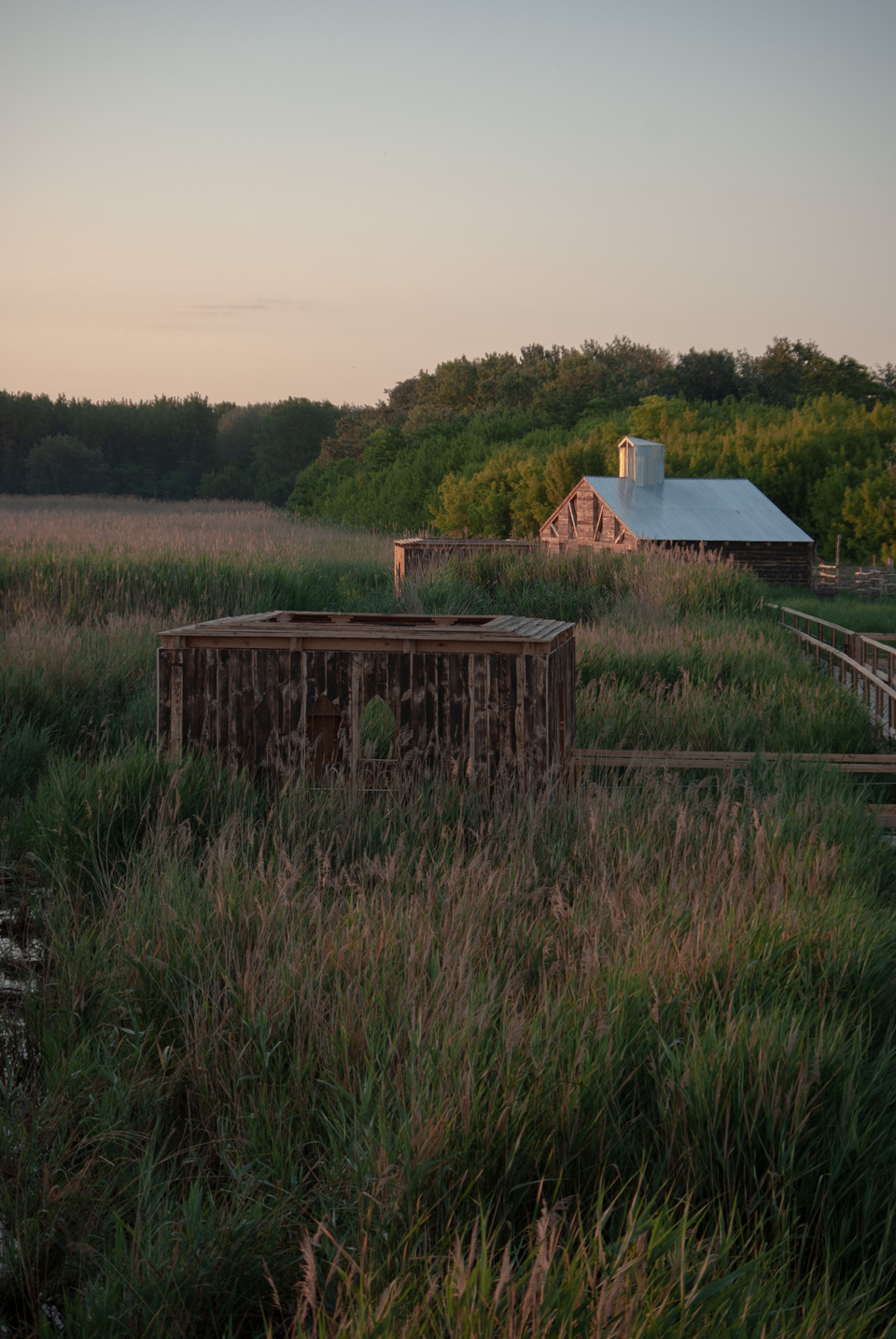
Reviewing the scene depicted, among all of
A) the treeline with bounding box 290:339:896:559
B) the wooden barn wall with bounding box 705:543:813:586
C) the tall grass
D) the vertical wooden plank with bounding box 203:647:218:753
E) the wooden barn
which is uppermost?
the treeline with bounding box 290:339:896:559

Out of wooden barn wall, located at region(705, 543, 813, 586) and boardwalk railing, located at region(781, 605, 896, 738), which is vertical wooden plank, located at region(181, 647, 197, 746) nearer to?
boardwalk railing, located at region(781, 605, 896, 738)

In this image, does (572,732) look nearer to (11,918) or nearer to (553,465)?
(11,918)

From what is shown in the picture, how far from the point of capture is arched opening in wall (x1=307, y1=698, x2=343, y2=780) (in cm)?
722

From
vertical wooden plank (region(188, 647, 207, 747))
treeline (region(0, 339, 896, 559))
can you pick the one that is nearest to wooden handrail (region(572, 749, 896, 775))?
vertical wooden plank (region(188, 647, 207, 747))

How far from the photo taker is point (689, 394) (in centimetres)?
7500

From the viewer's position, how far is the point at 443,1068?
2.89 metres

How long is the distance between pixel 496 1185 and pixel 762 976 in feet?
4.83

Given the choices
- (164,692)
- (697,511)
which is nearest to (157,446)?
(697,511)

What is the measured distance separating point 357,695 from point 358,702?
0.17 feet

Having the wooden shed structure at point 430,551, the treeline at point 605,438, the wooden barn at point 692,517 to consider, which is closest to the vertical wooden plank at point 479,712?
the wooden shed structure at point 430,551

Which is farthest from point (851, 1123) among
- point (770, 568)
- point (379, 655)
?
point (770, 568)

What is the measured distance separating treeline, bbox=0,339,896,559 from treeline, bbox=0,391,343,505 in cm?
15

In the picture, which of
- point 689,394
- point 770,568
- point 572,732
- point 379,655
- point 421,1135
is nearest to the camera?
Answer: point 421,1135

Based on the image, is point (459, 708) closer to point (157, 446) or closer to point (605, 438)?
point (605, 438)
